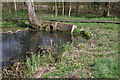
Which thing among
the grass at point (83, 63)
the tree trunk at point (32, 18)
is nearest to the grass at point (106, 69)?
the grass at point (83, 63)

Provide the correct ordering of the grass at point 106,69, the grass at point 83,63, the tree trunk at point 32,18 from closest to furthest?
the grass at point 106,69, the grass at point 83,63, the tree trunk at point 32,18

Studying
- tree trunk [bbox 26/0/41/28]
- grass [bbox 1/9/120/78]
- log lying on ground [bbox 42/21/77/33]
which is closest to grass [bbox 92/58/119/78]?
grass [bbox 1/9/120/78]

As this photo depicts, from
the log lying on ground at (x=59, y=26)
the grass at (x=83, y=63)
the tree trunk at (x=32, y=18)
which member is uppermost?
the tree trunk at (x=32, y=18)

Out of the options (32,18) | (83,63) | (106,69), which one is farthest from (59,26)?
(106,69)

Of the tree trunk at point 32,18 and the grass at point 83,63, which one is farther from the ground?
the tree trunk at point 32,18

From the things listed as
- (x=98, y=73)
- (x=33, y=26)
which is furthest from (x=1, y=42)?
(x=98, y=73)

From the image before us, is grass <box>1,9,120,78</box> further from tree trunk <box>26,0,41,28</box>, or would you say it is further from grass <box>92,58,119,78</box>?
tree trunk <box>26,0,41,28</box>

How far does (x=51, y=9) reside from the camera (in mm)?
24594

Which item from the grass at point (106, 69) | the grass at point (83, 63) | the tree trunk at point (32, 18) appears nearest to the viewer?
the grass at point (106, 69)

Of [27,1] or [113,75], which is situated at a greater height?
[27,1]

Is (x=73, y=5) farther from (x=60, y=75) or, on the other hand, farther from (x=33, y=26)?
(x=60, y=75)

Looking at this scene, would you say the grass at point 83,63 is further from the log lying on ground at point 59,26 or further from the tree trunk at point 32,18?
the tree trunk at point 32,18

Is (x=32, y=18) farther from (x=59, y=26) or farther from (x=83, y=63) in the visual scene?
(x=83, y=63)

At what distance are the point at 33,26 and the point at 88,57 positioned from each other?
8757 millimetres
